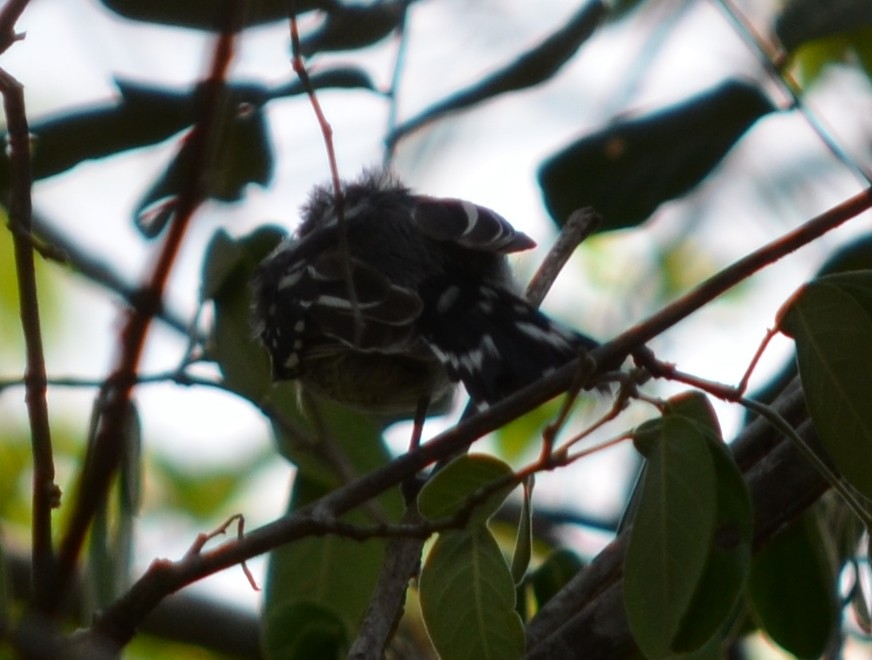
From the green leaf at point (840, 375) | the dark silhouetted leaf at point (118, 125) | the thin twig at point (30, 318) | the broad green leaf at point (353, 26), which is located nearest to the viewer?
the thin twig at point (30, 318)

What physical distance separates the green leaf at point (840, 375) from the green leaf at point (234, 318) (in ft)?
4.78

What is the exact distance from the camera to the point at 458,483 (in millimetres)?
2139

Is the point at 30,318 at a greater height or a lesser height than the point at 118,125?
lesser

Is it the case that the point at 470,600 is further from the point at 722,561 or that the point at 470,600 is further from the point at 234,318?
the point at 234,318

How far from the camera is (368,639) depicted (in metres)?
2.40

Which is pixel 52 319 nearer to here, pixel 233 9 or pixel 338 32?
pixel 338 32

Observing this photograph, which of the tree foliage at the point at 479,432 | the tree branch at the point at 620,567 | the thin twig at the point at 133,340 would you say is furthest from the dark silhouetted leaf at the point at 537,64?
the thin twig at the point at 133,340

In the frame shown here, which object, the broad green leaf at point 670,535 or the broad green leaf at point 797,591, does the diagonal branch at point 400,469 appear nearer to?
the broad green leaf at point 670,535

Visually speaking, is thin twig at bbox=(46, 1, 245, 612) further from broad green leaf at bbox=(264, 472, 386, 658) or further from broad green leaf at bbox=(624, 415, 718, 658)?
broad green leaf at bbox=(264, 472, 386, 658)

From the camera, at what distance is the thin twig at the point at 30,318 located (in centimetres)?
159

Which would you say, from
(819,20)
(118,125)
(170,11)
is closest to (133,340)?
(170,11)

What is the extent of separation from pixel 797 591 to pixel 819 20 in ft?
3.59

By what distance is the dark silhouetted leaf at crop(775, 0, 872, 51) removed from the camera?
2516 mm

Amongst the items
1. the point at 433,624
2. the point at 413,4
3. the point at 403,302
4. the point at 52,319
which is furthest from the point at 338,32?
the point at 52,319
